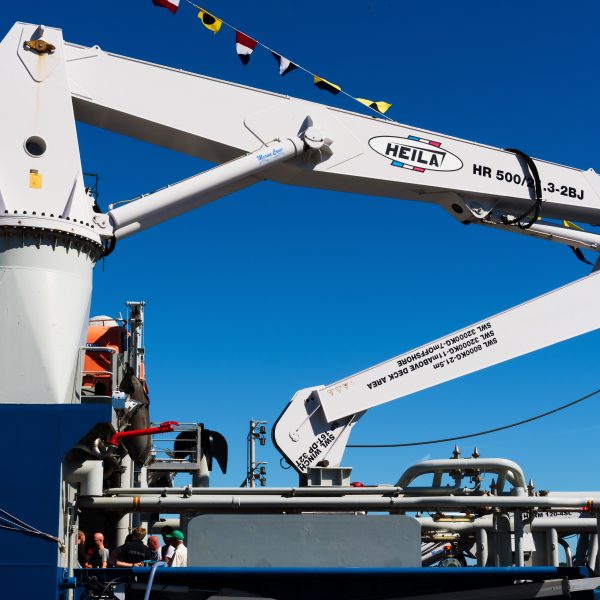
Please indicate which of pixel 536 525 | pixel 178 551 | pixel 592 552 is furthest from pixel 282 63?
pixel 592 552

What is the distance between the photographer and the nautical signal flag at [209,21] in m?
13.7

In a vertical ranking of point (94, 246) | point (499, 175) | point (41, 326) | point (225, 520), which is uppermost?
point (499, 175)

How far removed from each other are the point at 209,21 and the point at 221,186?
2.60 meters

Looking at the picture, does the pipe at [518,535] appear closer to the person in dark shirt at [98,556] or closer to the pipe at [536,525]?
the pipe at [536,525]

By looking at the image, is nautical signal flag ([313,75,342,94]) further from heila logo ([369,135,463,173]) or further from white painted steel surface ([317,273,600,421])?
white painted steel surface ([317,273,600,421])

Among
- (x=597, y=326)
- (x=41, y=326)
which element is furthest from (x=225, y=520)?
(x=597, y=326)

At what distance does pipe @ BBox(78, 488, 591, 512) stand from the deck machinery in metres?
0.03

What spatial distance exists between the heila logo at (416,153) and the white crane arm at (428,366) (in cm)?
232

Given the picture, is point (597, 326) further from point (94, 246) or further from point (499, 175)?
point (94, 246)

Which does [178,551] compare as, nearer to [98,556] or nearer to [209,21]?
[98,556]

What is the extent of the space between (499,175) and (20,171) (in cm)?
692

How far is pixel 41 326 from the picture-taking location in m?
10.9

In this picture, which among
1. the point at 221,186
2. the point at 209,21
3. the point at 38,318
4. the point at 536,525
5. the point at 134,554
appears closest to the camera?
the point at 38,318

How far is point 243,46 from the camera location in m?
13.8
